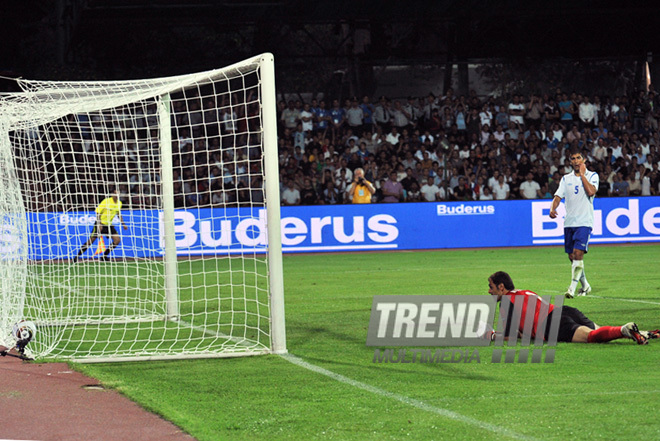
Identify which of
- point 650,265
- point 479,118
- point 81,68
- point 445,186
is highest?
point 81,68

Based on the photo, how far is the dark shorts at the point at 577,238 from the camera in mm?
13180

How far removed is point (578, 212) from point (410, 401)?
774 cm

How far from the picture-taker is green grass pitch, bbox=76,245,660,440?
18.2 feet

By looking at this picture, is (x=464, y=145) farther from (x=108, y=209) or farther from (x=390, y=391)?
(x=390, y=391)

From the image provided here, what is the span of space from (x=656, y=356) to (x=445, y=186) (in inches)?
711

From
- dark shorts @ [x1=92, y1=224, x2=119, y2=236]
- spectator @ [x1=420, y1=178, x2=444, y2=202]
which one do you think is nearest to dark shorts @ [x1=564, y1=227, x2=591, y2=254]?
dark shorts @ [x1=92, y1=224, x2=119, y2=236]

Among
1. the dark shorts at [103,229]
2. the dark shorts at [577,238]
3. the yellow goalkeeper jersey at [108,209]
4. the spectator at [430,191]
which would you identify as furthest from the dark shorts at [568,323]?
the spectator at [430,191]

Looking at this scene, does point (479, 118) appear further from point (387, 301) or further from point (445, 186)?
point (387, 301)

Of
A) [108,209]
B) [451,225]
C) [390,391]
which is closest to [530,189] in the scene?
[451,225]

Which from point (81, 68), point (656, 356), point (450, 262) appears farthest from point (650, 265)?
point (81, 68)

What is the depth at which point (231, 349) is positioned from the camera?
8797 mm

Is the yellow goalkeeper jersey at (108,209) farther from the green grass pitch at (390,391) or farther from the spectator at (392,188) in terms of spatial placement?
the spectator at (392,188)

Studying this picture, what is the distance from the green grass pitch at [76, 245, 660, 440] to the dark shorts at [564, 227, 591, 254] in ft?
6.26

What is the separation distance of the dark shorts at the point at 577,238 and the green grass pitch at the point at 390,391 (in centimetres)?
191
